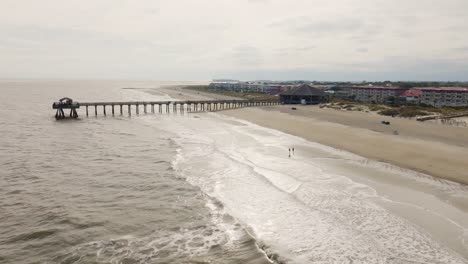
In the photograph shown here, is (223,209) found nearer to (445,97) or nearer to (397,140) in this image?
(397,140)

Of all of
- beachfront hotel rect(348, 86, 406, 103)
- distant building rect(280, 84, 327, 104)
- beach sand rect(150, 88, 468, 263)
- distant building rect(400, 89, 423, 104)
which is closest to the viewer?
beach sand rect(150, 88, 468, 263)

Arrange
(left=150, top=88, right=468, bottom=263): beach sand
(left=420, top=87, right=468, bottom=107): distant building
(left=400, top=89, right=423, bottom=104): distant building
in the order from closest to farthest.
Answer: (left=150, top=88, right=468, bottom=263): beach sand
(left=420, top=87, right=468, bottom=107): distant building
(left=400, top=89, right=423, bottom=104): distant building

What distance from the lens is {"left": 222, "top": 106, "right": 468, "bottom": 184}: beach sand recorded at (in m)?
21.4

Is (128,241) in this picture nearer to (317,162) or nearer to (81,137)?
(317,162)

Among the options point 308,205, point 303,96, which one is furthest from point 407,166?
point 303,96

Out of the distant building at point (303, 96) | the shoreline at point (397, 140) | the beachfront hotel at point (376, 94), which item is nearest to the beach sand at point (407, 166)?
the shoreline at point (397, 140)

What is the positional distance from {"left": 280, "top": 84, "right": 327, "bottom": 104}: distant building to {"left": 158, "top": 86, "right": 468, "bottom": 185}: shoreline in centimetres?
2418

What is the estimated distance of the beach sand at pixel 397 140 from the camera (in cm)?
2139

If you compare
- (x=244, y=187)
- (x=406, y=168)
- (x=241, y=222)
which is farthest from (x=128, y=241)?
(x=406, y=168)

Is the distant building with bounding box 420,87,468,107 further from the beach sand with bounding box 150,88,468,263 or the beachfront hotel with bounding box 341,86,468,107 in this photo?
the beach sand with bounding box 150,88,468,263

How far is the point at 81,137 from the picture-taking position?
33.6 meters

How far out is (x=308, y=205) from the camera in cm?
1539

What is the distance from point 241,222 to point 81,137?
82.4 feet

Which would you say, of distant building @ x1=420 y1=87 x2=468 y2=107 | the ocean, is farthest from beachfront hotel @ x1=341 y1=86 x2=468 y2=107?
the ocean
